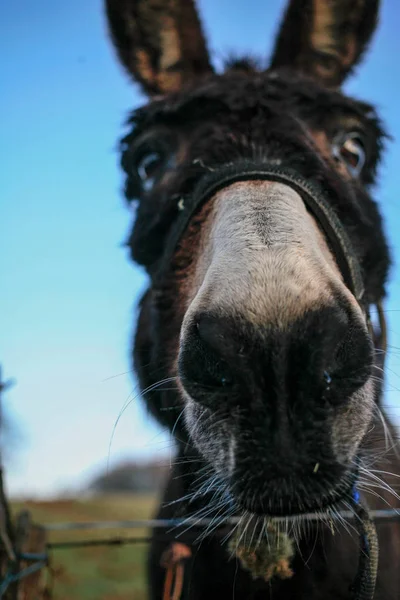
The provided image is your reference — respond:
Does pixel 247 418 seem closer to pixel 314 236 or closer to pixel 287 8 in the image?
pixel 314 236

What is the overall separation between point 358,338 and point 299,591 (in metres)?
1.20

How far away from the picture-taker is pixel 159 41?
3.55 metres

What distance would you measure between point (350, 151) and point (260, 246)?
1.61 meters

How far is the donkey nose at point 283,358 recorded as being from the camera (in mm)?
1294

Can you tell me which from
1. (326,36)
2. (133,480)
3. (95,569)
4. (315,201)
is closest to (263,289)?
(315,201)

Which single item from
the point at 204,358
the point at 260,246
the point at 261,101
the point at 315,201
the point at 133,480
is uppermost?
the point at 261,101

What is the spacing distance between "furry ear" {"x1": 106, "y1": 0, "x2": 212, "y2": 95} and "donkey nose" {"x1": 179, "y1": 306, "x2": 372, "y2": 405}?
2582 mm

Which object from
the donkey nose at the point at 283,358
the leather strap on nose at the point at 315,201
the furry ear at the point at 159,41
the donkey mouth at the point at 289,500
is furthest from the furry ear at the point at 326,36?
the donkey mouth at the point at 289,500

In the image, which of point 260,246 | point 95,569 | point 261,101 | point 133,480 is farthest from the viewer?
point 133,480

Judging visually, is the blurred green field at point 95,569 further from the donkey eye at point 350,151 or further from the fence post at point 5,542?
the donkey eye at point 350,151

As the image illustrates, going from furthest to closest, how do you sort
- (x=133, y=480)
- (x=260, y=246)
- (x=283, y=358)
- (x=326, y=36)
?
(x=133, y=480) → (x=326, y=36) → (x=260, y=246) → (x=283, y=358)

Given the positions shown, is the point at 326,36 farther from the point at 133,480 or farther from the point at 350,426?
the point at 133,480

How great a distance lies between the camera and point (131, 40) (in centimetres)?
355

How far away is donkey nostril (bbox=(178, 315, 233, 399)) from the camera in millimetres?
1368
